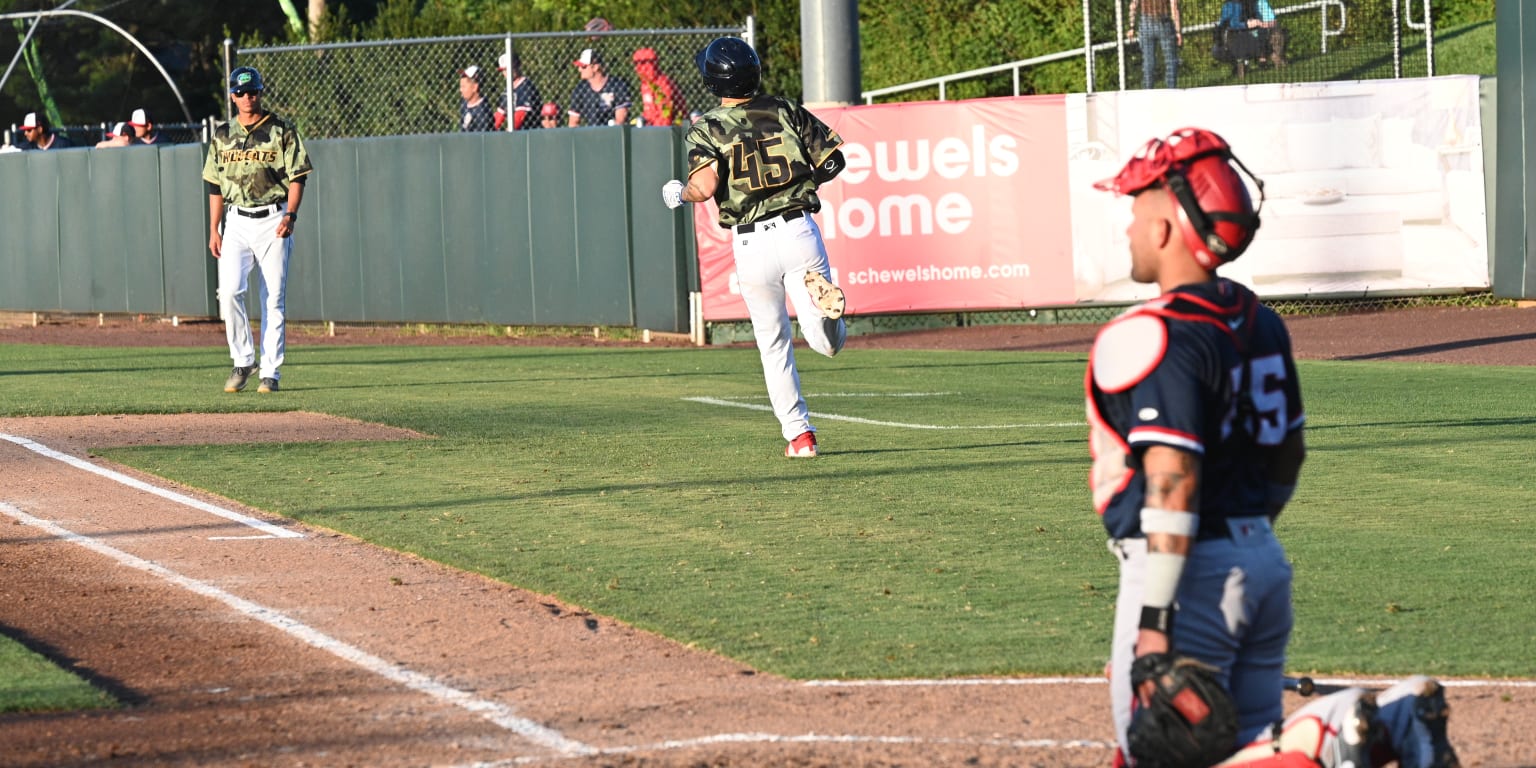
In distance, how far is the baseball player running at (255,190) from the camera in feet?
46.5

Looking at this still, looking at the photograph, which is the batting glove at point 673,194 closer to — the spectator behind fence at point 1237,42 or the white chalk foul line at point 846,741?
the white chalk foul line at point 846,741

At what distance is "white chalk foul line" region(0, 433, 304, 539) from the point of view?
27.3 feet

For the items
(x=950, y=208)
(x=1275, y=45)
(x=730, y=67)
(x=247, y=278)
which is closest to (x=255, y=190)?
(x=247, y=278)

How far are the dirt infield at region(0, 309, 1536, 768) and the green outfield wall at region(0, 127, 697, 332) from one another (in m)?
12.5

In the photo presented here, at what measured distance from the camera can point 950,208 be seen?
20.2 meters

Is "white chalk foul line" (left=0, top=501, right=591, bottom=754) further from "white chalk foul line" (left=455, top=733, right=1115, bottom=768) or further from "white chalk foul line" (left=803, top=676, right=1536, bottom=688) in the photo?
"white chalk foul line" (left=803, top=676, right=1536, bottom=688)

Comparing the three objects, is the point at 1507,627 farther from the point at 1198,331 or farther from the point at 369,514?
the point at 369,514

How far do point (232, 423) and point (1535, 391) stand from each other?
8.73 metres

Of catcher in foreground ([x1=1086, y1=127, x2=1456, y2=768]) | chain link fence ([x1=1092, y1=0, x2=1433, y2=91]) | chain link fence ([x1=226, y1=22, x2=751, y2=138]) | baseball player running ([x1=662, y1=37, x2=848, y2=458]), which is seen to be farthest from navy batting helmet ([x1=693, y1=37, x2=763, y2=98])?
chain link fence ([x1=226, y1=22, x2=751, y2=138])

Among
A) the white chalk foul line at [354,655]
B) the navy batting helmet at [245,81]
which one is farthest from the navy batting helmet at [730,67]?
the navy batting helmet at [245,81]

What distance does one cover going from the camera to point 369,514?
8742 millimetres

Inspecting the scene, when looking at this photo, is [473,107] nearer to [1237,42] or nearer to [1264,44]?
[1237,42]

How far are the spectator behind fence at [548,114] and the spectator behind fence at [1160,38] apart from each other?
21.1 feet

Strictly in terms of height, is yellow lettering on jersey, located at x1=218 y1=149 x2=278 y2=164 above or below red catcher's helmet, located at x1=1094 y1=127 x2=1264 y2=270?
above
